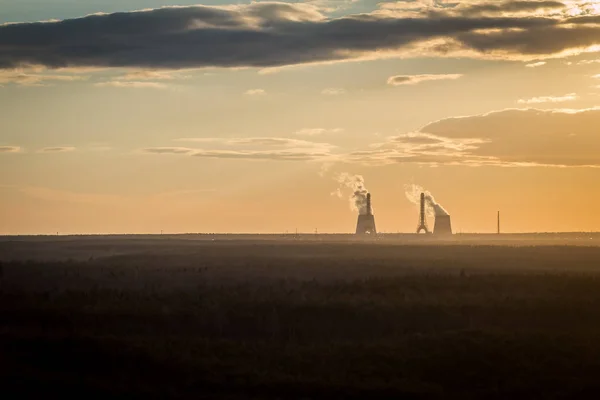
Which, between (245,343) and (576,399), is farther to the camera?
(245,343)

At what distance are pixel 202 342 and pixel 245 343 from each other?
147cm

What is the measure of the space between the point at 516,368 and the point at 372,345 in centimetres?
544

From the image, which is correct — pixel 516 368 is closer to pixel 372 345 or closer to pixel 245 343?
pixel 372 345

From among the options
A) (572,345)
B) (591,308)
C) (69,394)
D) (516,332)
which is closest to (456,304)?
(591,308)

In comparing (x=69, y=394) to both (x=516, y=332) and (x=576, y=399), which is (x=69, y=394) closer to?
(x=576, y=399)

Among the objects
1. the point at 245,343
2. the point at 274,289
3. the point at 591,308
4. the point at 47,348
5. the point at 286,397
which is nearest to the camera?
the point at 286,397

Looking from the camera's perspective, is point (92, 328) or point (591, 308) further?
point (591, 308)

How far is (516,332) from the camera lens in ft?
125

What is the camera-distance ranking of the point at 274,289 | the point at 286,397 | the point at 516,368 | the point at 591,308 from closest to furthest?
the point at 286,397 → the point at 516,368 → the point at 591,308 → the point at 274,289

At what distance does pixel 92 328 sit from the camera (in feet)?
128

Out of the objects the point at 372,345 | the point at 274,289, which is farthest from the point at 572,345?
the point at 274,289

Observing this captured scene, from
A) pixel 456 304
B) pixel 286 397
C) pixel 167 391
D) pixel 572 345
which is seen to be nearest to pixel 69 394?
pixel 167 391

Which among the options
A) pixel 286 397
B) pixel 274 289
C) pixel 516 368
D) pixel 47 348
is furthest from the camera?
pixel 274 289

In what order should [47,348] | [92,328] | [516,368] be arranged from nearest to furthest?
[516,368] < [47,348] < [92,328]
